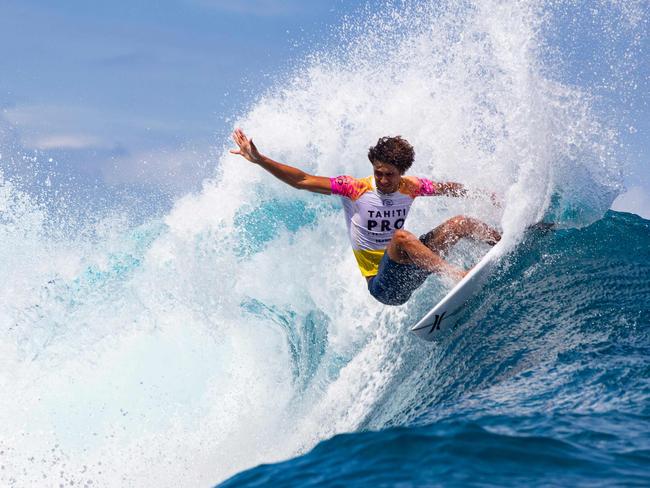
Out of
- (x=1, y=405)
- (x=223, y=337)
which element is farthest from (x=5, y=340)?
(x=223, y=337)

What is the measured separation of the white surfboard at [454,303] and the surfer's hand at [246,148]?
2.04 m

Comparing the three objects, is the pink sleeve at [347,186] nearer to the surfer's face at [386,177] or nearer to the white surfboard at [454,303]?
the surfer's face at [386,177]

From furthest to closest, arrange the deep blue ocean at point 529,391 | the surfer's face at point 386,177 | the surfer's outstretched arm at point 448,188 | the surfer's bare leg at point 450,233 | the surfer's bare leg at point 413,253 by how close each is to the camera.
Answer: the surfer's outstretched arm at point 448,188 → the surfer's bare leg at point 450,233 → the surfer's face at point 386,177 → the surfer's bare leg at point 413,253 → the deep blue ocean at point 529,391

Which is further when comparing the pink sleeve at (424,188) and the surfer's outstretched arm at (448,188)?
the surfer's outstretched arm at (448,188)

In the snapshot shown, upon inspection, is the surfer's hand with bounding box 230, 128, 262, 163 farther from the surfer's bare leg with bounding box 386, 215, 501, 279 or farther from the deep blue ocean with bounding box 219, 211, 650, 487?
the deep blue ocean with bounding box 219, 211, 650, 487

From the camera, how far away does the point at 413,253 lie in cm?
611

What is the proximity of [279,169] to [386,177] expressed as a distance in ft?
3.06

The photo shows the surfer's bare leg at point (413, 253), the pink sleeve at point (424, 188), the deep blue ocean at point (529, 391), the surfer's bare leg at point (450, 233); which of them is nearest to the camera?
the deep blue ocean at point (529, 391)

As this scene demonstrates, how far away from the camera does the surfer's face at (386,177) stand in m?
6.26

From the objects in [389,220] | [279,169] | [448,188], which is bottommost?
[389,220]

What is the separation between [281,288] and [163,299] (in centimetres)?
172

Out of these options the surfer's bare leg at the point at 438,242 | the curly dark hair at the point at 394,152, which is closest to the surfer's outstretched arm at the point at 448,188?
the surfer's bare leg at the point at 438,242

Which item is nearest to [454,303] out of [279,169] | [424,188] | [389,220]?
[389,220]

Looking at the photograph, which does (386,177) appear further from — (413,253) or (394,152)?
(413,253)
